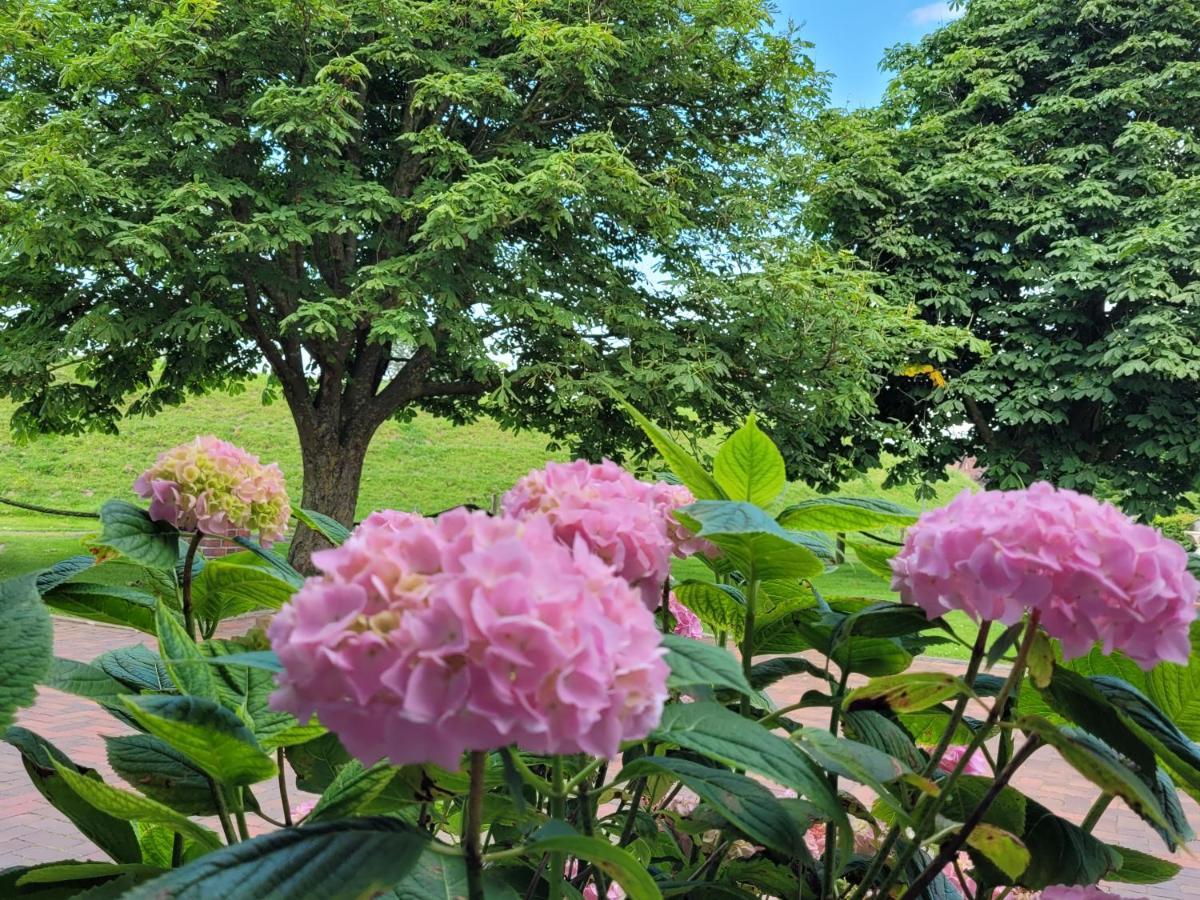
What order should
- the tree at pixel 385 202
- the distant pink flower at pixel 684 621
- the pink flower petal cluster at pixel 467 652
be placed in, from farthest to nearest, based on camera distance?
the tree at pixel 385 202 → the distant pink flower at pixel 684 621 → the pink flower petal cluster at pixel 467 652

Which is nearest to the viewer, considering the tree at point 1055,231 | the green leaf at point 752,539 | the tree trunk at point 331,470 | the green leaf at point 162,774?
the green leaf at point 752,539

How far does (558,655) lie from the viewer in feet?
1.32

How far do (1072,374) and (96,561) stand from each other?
513 inches

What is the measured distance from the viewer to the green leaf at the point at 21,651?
0.55 meters

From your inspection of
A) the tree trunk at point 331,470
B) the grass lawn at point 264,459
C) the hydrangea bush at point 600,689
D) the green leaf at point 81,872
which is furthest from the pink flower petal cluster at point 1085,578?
the grass lawn at point 264,459

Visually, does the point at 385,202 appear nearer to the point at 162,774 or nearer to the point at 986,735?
the point at 162,774

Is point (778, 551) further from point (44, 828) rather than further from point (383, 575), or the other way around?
point (44, 828)

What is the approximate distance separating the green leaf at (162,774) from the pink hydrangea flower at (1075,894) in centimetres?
65

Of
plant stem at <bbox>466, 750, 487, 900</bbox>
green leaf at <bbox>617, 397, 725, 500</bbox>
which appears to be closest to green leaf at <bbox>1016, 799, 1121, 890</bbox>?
green leaf at <bbox>617, 397, 725, 500</bbox>

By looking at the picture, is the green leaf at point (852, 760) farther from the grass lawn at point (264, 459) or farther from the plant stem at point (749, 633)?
the grass lawn at point (264, 459)

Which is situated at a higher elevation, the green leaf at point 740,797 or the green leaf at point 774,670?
the green leaf at point 774,670

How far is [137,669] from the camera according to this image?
0.82 m

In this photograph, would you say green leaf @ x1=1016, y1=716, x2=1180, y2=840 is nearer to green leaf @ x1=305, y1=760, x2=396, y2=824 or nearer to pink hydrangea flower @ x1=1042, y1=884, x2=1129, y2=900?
pink hydrangea flower @ x1=1042, y1=884, x2=1129, y2=900

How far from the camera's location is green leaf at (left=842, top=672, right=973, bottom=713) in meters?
0.65
